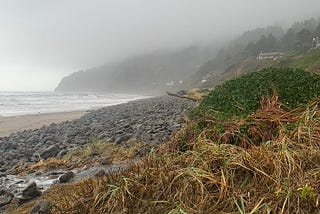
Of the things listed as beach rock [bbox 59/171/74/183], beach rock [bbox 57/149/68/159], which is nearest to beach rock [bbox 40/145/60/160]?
beach rock [bbox 57/149/68/159]

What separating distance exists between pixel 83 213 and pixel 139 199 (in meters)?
0.51

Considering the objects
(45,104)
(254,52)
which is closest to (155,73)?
(254,52)

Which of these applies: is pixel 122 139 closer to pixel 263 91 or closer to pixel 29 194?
pixel 263 91

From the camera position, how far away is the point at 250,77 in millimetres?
7969

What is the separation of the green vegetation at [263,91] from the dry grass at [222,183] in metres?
1.97

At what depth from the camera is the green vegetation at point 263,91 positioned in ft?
20.6

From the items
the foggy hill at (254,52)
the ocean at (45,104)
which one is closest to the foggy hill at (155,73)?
the foggy hill at (254,52)

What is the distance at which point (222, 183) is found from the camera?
3211 mm

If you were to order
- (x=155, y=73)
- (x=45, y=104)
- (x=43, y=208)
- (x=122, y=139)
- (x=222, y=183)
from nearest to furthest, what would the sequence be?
(x=222, y=183), (x=43, y=208), (x=122, y=139), (x=45, y=104), (x=155, y=73)

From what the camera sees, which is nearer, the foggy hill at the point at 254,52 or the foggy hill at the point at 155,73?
the foggy hill at the point at 254,52

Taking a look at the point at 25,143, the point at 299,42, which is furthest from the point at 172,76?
the point at 25,143

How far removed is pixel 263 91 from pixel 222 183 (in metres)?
3.76

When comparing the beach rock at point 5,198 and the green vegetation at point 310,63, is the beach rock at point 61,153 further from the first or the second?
the green vegetation at point 310,63

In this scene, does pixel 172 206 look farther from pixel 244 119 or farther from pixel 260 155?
pixel 244 119
